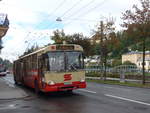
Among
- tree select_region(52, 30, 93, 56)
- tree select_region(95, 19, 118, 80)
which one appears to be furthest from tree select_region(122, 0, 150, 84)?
tree select_region(52, 30, 93, 56)

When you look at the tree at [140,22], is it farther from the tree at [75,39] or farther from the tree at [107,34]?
the tree at [75,39]

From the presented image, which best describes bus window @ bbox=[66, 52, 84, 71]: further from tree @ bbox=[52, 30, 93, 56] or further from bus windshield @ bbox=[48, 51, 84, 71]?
tree @ bbox=[52, 30, 93, 56]

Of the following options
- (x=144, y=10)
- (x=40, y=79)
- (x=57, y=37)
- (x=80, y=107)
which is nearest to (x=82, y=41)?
(x=57, y=37)

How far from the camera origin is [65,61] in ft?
50.2

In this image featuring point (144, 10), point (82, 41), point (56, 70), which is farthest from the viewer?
point (82, 41)

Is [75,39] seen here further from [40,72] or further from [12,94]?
[40,72]

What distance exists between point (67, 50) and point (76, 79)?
166 centimetres

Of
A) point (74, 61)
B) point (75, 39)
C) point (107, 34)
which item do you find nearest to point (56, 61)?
point (74, 61)

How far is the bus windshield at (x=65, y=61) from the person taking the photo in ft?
49.3

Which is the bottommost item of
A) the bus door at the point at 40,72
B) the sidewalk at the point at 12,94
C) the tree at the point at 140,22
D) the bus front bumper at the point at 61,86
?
the sidewalk at the point at 12,94

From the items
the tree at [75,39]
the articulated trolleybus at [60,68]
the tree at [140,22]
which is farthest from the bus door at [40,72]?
the tree at [75,39]

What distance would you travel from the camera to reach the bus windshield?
15022 millimetres

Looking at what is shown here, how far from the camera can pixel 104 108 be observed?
10.6 metres

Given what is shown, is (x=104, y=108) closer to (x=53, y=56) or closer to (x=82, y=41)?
(x=53, y=56)
